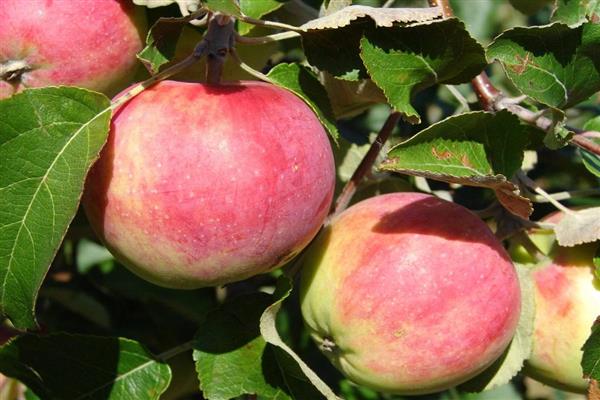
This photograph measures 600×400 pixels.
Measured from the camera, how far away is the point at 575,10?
1.28m

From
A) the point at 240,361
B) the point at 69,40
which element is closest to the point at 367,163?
the point at 240,361

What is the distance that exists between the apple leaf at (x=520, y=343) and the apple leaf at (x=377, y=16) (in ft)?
1.35

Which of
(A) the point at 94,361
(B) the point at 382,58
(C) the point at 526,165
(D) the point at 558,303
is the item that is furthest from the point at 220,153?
(C) the point at 526,165

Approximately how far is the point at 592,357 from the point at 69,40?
733mm

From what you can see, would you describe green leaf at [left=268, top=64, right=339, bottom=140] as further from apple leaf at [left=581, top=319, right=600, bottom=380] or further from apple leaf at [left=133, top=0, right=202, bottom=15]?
apple leaf at [left=581, top=319, right=600, bottom=380]

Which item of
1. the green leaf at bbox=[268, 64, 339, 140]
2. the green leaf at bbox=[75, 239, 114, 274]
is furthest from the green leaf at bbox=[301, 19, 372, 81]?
the green leaf at bbox=[75, 239, 114, 274]

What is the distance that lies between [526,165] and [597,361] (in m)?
0.46

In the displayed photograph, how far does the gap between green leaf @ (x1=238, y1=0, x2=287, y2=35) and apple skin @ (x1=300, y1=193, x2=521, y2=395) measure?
0.29 meters

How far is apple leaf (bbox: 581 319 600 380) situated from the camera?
3.65ft

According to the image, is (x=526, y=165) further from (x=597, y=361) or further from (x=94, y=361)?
(x=94, y=361)

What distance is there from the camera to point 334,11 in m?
1.12

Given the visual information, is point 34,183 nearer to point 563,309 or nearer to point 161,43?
point 161,43

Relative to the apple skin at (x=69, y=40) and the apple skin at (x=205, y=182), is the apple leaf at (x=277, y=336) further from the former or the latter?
the apple skin at (x=69, y=40)

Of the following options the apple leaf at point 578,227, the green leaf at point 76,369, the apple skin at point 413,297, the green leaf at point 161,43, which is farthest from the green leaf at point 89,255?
the apple leaf at point 578,227
